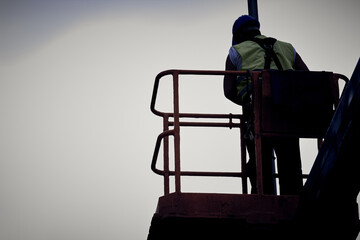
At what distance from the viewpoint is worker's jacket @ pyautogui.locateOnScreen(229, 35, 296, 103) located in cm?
497

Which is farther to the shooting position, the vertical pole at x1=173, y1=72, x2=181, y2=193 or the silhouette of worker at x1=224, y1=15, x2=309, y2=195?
the silhouette of worker at x1=224, y1=15, x2=309, y2=195

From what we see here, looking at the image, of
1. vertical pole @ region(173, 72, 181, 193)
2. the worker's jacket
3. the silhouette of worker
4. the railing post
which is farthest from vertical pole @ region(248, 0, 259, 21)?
vertical pole @ region(173, 72, 181, 193)

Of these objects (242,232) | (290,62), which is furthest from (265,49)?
(242,232)

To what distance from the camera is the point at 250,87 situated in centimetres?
487

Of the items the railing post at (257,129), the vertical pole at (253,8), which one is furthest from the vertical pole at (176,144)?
the vertical pole at (253,8)

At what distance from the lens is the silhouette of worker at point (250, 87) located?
469 centimetres

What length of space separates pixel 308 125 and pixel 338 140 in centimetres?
146

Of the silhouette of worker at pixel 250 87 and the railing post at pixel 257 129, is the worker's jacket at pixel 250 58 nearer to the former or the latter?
the silhouette of worker at pixel 250 87

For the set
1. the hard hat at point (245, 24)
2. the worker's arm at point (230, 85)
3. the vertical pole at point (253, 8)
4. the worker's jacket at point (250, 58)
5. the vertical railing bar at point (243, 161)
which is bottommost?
the vertical railing bar at point (243, 161)

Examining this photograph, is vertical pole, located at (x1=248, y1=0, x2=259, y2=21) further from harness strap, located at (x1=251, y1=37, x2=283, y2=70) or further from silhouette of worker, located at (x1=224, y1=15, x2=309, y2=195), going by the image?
harness strap, located at (x1=251, y1=37, x2=283, y2=70)

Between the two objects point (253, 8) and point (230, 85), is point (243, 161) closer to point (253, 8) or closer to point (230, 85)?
point (230, 85)

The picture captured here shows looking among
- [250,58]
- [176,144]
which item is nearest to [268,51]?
[250,58]

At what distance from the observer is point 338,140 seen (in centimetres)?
303

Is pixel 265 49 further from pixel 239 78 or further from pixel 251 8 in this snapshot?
pixel 251 8
